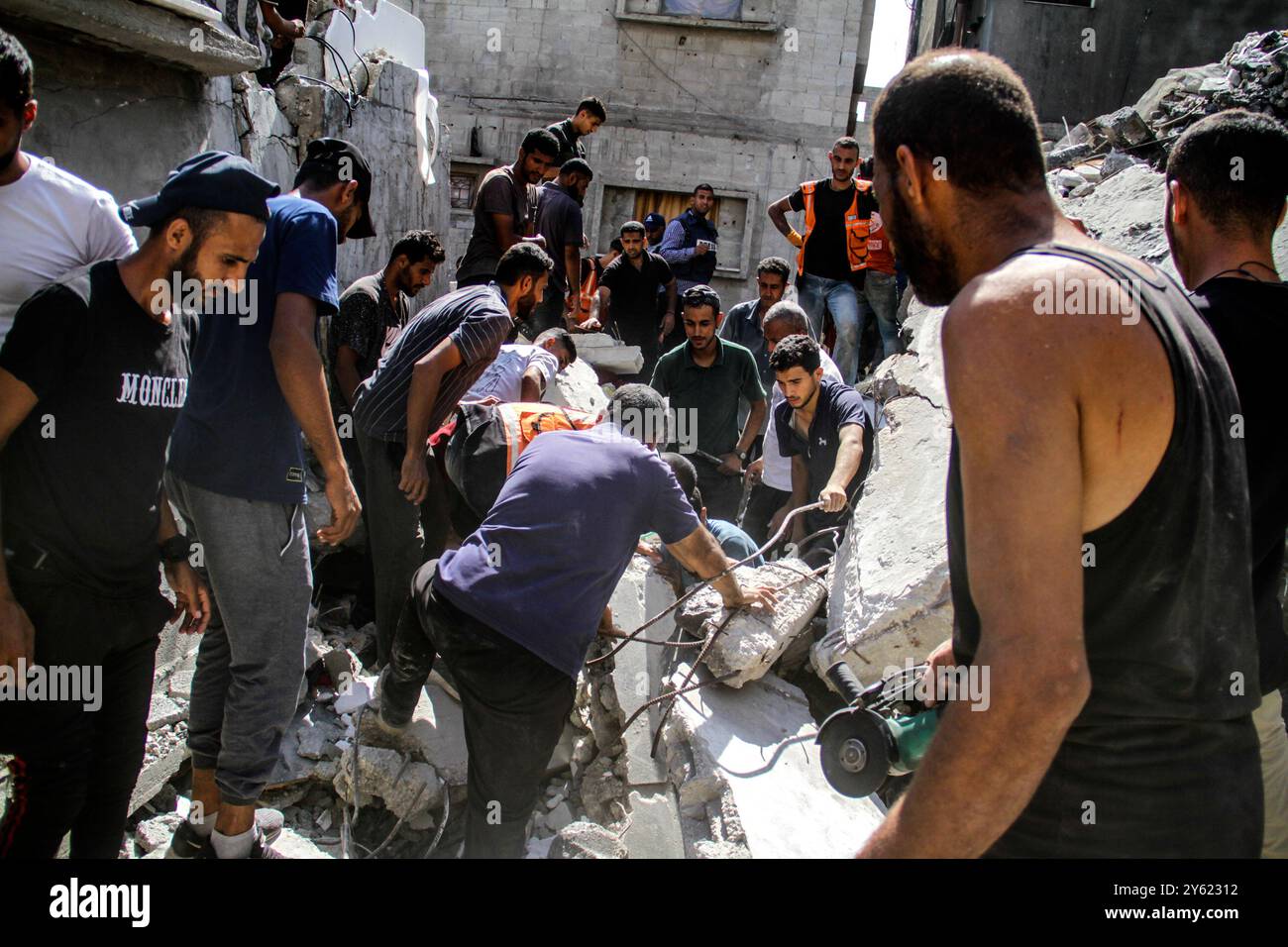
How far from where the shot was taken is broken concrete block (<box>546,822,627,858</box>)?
2.86 m

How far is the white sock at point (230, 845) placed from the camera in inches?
104

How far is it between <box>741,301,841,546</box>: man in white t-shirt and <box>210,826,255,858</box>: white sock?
3158mm

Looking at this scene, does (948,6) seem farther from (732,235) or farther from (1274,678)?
(1274,678)

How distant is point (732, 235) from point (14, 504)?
41.2 ft

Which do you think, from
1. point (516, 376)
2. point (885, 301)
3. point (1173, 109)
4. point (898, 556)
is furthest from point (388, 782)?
point (1173, 109)

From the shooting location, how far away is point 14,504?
2.12m

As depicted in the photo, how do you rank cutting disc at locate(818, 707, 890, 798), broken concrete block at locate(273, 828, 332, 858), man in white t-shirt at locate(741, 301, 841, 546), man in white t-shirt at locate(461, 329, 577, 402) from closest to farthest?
cutting disc at locate(818, 707, 890, 798) → broken concrete block at locate(273, 828, 332, 858) → man in white t-shirt at locate(461, 329, 577, 402) → man in white t-shirt at locate(741, 301, 841, 546)

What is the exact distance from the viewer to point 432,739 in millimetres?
3602

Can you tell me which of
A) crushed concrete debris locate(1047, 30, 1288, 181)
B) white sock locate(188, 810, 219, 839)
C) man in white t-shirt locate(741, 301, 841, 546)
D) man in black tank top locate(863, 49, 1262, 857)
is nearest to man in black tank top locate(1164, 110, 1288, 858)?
man in black tank top locate(863, 49, 1262, 857)

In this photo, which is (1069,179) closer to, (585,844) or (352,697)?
(585,844)

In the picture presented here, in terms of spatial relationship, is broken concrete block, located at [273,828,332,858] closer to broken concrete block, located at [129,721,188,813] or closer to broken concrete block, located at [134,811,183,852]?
broken concrete block, located at [134,811,183,852]

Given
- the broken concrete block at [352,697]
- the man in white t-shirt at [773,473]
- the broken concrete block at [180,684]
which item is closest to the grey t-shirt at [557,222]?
the man in white t-shirt at [773,473]

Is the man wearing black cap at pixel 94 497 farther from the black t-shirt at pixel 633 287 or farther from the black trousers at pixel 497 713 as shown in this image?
the black t-shirt at pixel 633 287
